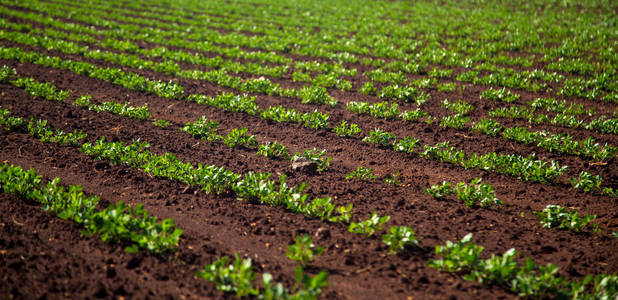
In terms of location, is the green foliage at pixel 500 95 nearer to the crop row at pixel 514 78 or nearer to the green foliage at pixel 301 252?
the crop row at pixel 514 78

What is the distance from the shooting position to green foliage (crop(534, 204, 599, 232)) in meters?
5.04

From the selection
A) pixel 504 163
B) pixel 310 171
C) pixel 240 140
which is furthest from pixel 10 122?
pixel 504 163

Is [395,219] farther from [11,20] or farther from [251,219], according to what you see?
[11,20]

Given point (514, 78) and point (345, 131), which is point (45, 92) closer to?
point (345, 131)

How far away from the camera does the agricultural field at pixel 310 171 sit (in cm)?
413

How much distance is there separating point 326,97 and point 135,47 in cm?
927

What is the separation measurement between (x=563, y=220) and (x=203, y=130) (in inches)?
260

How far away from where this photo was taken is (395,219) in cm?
536

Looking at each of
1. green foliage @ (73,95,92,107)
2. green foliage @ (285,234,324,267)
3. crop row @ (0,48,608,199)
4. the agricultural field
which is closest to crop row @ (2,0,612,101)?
the agricultural field

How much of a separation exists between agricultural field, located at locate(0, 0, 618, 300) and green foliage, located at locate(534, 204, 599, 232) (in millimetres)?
26

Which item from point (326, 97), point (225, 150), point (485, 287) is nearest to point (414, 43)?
point (326, 97)

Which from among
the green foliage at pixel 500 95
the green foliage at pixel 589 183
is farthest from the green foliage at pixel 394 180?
the green foliage at pixel 500 95

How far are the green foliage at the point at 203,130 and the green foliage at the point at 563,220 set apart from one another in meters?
5.97

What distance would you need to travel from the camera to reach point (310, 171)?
21.9 feet
